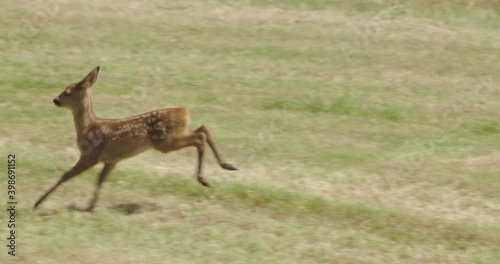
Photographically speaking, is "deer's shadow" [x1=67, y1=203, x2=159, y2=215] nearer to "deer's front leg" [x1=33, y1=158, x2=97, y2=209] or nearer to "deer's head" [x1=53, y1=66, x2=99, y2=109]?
"deer's front leg" [x1=33, y1=158, x2=97, y2=209]

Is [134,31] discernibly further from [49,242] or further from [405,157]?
[49,242]

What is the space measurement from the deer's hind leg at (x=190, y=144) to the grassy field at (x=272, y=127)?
37 cm

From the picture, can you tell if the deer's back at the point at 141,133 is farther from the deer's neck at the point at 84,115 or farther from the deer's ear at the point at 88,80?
the deer's ear at the point at 88,80

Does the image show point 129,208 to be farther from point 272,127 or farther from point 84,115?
point 272,127

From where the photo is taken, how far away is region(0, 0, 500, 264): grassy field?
13297 mm

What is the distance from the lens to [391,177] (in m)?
15.7

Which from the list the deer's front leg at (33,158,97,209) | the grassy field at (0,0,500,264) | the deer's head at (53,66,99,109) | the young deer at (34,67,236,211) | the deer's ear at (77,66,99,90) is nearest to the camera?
the grassy field at (0,0,500,264)

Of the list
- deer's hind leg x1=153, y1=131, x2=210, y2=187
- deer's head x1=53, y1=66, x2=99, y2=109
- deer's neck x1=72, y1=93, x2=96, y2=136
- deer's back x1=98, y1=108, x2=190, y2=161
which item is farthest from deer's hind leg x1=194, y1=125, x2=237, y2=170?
deer's head x1=53, y1=66, x2=99, y2=109

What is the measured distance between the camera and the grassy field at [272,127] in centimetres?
1330

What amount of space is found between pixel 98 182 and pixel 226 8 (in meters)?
10.2

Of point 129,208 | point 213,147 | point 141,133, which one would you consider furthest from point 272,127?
point 129,208

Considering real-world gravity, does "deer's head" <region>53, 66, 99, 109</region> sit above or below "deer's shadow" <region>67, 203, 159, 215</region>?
above

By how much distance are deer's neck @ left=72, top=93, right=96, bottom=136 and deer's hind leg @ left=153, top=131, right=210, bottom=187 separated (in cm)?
88

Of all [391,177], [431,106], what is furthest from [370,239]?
[431,106]
